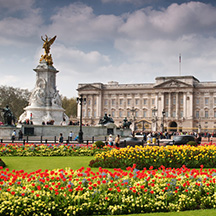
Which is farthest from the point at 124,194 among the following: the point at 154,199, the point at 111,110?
the point at 111,110

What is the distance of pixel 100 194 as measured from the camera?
6.91 metres

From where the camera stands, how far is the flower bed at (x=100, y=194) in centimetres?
643

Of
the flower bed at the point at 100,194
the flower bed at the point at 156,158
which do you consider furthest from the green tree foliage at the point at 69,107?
the flower bed at the point at 100,194

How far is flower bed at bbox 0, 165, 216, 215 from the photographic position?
21.1 feet

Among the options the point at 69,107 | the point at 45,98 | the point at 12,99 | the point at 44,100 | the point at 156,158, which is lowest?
the point at 156,158

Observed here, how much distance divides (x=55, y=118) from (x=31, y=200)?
26957mm

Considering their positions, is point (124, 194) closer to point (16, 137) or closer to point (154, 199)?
point (154, 199)

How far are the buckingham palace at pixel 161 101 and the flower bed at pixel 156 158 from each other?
2677 inches

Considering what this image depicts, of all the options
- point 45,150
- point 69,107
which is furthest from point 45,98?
point 69,107

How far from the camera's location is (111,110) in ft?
323

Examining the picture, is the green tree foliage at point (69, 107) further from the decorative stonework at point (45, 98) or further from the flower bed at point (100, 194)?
the flower bed at point (100, 194)

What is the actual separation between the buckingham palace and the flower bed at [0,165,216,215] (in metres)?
73.9

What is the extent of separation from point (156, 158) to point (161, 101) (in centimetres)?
8021

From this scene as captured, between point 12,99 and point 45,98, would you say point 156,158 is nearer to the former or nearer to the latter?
point 45,98
